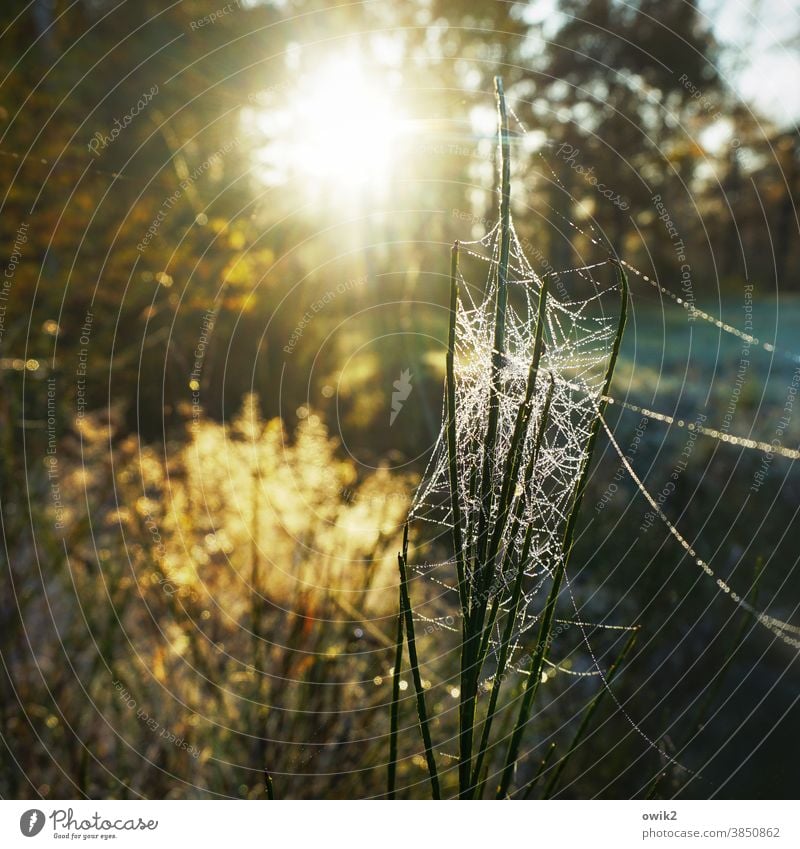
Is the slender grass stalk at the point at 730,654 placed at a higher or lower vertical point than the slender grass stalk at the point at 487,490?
lower

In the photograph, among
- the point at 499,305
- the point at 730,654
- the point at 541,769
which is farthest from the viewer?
the point at 730,654

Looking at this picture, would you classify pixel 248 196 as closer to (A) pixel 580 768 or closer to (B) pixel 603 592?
(B) pixel 603 592

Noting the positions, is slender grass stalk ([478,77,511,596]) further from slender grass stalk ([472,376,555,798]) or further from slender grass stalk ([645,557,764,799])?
slender grass stalk ([645,557,764,799])

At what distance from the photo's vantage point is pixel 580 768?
1805 mm

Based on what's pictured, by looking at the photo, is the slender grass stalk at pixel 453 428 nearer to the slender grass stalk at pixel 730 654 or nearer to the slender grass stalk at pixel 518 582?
the slender grass stalk at pixel 518 582

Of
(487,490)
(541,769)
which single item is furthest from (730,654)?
(487,490)

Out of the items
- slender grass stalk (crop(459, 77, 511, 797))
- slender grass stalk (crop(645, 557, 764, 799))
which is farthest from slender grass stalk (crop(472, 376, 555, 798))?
slender grass stalk (crop(645, 557, 764, 799))

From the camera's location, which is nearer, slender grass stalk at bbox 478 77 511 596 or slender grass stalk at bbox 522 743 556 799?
slender grass stalk at bbox 478 77 511 596

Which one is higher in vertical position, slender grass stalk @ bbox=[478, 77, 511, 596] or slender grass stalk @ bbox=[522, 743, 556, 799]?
slender grass stalk @ bbox=[478, 77, 511, 596]

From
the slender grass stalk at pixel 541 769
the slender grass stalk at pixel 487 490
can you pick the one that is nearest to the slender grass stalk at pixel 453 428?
the slender grass stalk at pixel 487 490

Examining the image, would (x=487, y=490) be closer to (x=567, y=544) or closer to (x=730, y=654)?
(x=567, y=544)

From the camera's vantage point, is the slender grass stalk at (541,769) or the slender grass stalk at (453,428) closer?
the slender grass stalk at (453,428)

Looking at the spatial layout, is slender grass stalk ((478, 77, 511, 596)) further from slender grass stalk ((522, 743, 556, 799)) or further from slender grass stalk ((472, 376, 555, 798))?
slender grass stalk ((522, 743, 556, 799))
